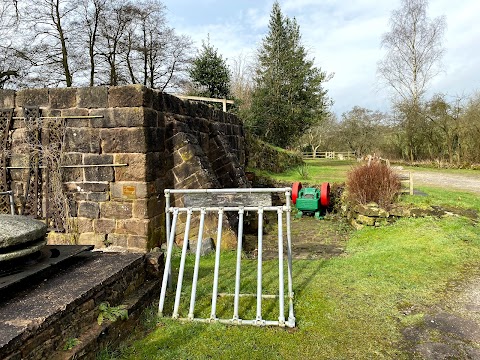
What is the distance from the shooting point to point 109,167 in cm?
614

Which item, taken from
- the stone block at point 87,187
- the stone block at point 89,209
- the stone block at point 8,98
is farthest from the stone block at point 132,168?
the stone block at point 8,98

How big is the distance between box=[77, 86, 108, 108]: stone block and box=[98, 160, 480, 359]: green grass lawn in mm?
3182

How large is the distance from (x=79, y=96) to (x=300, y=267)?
467 cm

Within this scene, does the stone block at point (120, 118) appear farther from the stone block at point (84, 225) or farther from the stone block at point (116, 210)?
the stone block at point (84, 225)

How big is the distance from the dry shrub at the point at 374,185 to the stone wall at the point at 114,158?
445 centimetres

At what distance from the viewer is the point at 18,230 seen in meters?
2.96

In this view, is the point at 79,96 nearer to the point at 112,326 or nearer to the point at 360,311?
the point at 112,326

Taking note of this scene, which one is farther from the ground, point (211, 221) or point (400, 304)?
point (211, 221)

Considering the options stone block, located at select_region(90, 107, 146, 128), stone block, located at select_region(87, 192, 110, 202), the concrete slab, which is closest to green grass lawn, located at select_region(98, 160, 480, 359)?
the concrete slab

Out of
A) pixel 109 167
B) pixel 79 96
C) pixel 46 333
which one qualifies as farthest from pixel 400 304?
pixel 79 96

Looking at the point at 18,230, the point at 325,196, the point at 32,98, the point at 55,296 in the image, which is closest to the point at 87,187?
the point at 32,98

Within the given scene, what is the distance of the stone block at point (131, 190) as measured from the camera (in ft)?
19.8

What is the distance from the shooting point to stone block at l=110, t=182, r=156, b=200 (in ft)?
19.8

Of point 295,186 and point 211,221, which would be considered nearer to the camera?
point 211,221
